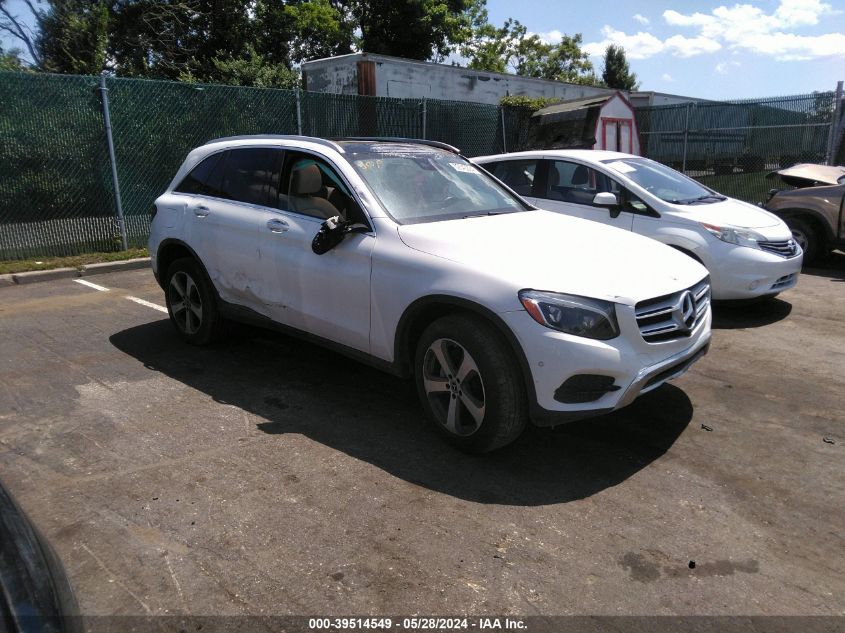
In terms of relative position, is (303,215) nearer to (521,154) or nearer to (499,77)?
(521,154)

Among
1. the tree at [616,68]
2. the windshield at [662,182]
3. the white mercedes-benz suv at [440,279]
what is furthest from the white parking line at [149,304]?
the tree at [616,68]

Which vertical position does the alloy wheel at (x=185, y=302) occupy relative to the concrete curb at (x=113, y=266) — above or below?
above

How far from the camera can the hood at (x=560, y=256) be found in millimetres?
3439

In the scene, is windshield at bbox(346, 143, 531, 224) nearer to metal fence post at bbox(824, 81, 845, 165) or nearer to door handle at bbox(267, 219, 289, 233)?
door handle at bbox(267, 219, 289, 233)

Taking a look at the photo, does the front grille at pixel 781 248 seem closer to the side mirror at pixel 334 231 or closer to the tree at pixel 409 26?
the side mirror at pixel 334 231

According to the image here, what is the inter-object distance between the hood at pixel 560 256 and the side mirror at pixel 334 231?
0.32 m

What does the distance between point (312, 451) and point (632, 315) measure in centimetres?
197

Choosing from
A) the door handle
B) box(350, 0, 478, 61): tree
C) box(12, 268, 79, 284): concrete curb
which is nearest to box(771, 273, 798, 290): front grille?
the door handle

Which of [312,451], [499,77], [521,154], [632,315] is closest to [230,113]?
[521,154]

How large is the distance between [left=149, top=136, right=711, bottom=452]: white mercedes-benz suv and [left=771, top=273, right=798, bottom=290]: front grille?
275 centimetres

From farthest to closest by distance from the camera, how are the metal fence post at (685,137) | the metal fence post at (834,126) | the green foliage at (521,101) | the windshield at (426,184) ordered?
the green foliage at (521,101), the metal fence post at (685,137), the metal fence post at (834,126), the windshield at (426,184)

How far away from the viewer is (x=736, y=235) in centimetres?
632

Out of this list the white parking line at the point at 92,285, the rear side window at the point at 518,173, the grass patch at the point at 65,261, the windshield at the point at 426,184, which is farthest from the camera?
the grass patch at the point at 65,261

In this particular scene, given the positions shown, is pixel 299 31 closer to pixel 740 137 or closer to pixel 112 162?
pixel 740 137
